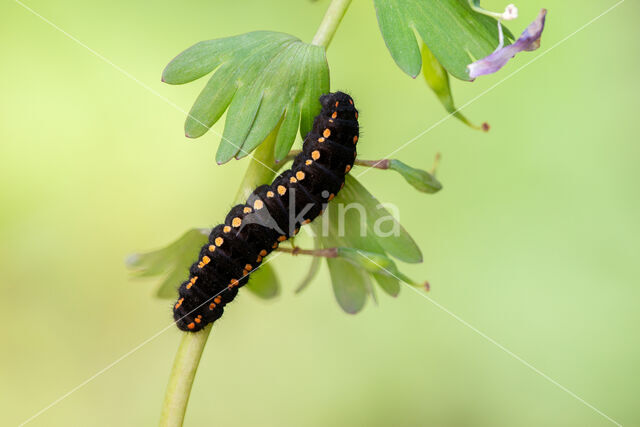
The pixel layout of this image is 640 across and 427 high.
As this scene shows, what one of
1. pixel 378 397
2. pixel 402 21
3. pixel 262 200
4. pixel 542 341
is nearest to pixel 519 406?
pixel 542 341

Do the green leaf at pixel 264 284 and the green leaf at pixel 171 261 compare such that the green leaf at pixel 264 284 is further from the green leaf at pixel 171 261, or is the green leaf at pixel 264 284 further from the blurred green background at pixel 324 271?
the blurred green background at pixel 324 271

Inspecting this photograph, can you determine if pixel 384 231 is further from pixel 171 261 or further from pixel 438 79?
pixel 171 261

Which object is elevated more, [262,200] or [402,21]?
[402,21]

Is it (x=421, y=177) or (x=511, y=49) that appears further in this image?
(x=421, y=177)

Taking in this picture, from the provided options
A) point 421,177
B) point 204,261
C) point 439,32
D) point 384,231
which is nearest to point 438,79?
point 439,32

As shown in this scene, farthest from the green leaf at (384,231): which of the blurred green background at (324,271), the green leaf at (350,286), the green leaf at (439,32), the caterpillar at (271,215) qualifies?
the blurred green background at (324,271)

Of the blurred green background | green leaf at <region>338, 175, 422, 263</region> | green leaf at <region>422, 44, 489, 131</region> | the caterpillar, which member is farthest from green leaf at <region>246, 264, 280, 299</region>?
the blurred green background

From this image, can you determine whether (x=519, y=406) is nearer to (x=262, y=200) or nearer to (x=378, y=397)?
(x=378, y=397)
